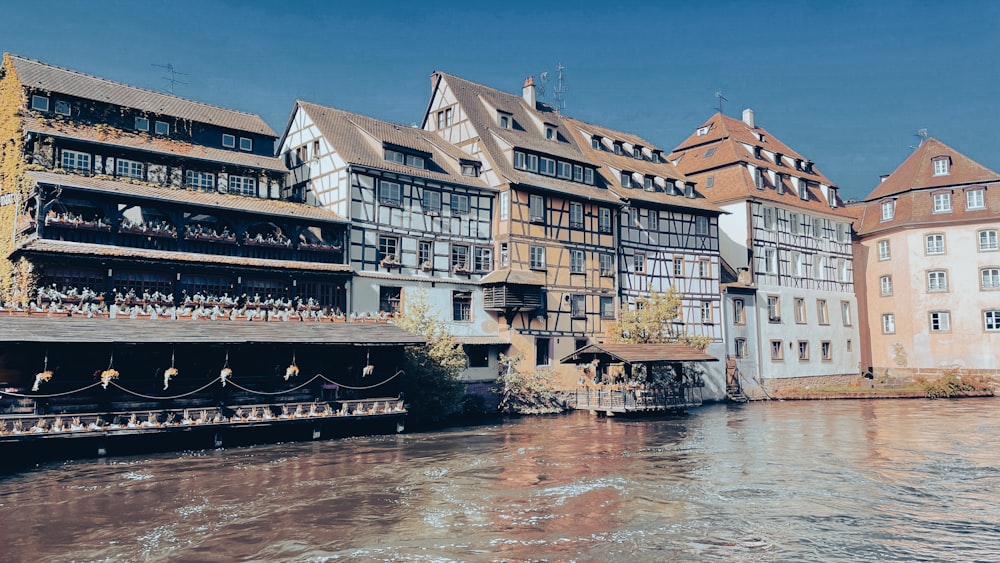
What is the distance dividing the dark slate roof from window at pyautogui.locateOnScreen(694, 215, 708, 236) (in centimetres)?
2353

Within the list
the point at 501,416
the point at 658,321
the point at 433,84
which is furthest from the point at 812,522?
the point at 433,84

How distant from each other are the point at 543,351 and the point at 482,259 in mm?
5824

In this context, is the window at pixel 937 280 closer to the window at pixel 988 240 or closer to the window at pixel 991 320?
the window at pixel 988 240

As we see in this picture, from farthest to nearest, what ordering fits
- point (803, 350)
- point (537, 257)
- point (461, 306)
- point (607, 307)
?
point (803, 350) < point (607, 307) < point (537, 257) < point (461, 306)

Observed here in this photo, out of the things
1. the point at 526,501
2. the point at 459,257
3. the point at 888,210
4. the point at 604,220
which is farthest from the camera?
the point at 888,210

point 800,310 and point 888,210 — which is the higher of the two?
point 888,210

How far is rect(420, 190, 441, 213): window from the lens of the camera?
37.4 meters

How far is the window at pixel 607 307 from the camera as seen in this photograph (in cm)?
4262

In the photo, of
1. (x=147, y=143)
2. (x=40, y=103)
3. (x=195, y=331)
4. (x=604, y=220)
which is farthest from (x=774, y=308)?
(x=40, y=103)

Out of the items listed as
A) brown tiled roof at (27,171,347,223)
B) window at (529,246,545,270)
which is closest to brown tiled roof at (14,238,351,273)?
brown tiled roof at (27,171,347,223)

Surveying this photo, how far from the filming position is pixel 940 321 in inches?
2013

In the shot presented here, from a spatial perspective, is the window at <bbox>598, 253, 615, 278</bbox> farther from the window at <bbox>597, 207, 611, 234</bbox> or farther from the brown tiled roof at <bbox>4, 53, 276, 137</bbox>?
the brown tiled roof at <bbox>4, 53, 276, 137</bbox>

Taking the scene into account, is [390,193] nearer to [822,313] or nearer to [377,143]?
[377,143]

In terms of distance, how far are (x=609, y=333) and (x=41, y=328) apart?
2786cm
